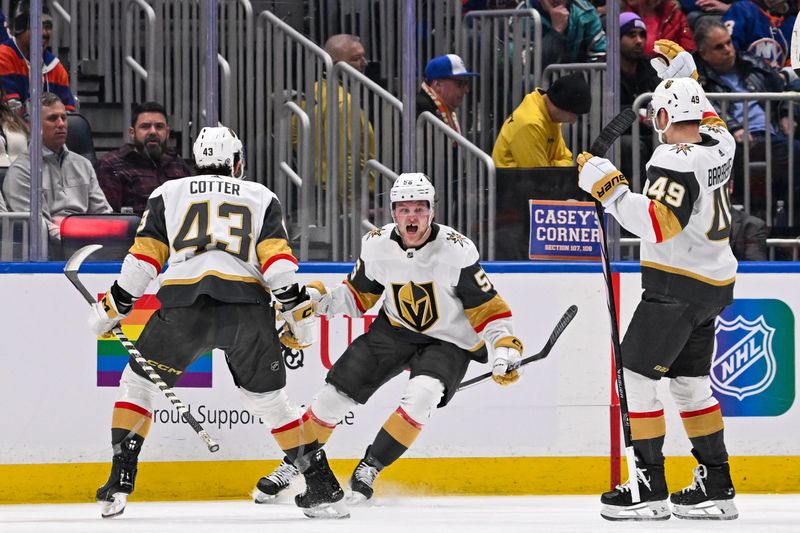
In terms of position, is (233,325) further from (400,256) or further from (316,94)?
(316,94)

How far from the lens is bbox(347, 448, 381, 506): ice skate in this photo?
5113 millimetres

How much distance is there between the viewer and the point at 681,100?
4.94 m

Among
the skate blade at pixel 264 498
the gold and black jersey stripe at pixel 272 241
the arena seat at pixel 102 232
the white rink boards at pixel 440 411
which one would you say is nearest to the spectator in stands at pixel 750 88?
the white rink boards at pixel 440 411

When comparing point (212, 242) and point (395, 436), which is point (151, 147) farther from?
point (395, 436)

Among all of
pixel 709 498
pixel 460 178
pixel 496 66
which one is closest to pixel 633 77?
pixel 496 66

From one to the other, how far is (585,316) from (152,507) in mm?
1775

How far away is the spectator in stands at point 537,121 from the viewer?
585cm

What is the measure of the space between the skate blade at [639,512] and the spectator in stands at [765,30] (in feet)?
8.72

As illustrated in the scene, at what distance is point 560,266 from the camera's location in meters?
5.80

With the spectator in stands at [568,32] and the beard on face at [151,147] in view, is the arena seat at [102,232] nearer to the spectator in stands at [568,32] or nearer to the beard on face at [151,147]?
the beard on face at [151,147]

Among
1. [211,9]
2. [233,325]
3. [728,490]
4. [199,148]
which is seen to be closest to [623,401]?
[728,490]

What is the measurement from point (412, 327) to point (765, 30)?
107 inches

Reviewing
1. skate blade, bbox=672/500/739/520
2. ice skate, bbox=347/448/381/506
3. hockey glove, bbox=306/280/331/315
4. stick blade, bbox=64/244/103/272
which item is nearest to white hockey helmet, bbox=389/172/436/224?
hockey glove, bbox=306/280/331/315

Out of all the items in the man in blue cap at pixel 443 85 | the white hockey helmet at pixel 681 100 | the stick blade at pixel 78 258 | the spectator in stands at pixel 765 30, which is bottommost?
the stick blade at pixel 78 258
